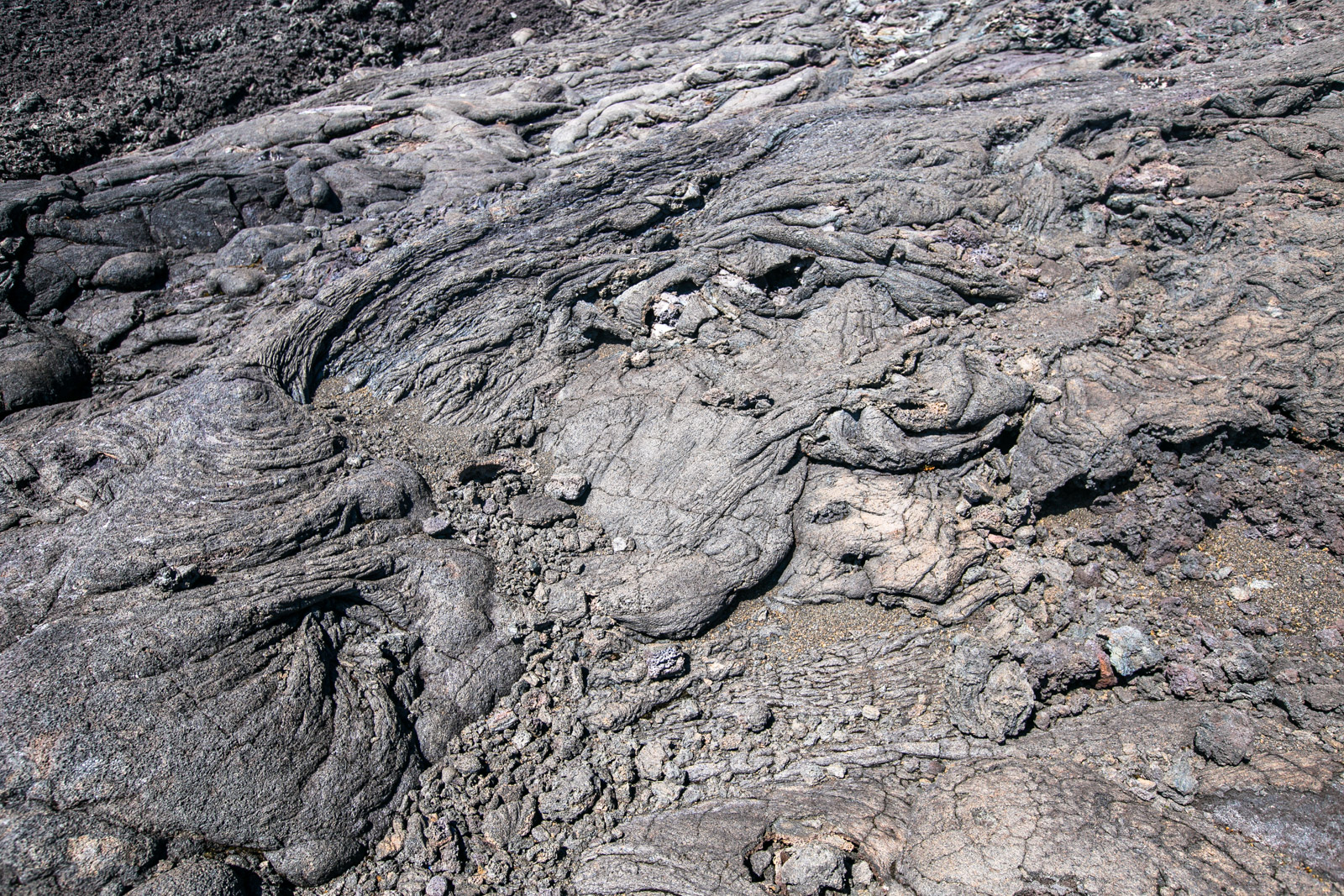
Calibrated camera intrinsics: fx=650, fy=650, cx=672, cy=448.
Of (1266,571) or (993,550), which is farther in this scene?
(993,550)

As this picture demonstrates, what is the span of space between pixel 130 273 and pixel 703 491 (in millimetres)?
6016

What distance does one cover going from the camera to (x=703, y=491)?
559 centimetres

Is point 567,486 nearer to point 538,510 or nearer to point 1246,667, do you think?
point 538,510

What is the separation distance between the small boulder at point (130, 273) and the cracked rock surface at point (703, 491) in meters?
0.05

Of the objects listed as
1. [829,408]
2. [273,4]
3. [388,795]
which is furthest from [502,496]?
[273,4]

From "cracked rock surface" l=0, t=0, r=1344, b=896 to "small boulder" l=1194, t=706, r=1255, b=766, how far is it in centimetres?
3

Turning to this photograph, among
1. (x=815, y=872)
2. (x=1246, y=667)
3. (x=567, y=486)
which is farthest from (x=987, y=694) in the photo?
(x=567, y=486)

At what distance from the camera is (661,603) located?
16.8 ft

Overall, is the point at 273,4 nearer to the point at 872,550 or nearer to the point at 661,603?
the point at 661,603

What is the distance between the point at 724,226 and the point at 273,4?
8.24 m

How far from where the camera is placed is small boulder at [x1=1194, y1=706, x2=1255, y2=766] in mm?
3930

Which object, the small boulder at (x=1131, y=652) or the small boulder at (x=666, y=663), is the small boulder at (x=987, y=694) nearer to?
the small boulder at (x=1131, y=652)

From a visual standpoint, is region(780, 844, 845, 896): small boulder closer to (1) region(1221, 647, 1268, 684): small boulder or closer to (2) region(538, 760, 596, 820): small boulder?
(2) region(538, 760, 596, 820): small boulder

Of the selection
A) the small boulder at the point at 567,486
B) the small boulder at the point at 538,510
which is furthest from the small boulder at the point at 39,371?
the small boulder at the point at 567,486
